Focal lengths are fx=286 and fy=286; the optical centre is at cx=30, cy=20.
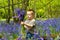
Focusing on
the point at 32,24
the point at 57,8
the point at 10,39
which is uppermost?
the point at 32,24

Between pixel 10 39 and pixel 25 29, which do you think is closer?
pixel 25 29

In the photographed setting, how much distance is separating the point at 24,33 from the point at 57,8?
29.7ft

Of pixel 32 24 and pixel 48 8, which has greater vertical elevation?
pixel 32 24

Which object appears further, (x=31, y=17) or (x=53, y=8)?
(x=53, y=8)

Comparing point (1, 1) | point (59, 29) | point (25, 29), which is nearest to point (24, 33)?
point (25, 29)

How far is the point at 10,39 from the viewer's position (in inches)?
223

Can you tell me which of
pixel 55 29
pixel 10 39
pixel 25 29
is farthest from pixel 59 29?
pixel 25 29

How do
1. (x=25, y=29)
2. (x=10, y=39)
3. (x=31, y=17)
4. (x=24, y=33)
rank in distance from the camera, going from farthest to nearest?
(x=10, y=39), (x=31, y=17), (x=25, y=29), (x=24, y=33)

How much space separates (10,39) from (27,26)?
2.25ft

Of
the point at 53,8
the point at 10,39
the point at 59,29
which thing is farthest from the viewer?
the point at 53,8

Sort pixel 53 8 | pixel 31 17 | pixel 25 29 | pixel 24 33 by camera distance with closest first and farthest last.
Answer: pixel 24 33 → pixel 25 29 → pixel 31 17 → pixel 53 8

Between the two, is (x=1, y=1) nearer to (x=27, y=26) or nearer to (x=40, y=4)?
(x=40, y=4)

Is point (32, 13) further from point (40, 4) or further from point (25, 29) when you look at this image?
point (40, 4)

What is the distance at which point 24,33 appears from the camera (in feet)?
15.0
